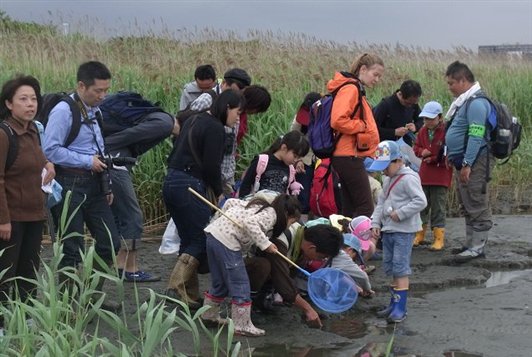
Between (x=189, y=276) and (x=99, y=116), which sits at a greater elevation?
(x=99, y=116)

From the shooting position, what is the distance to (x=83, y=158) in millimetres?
5695

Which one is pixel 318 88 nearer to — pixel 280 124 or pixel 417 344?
pixel 280 124

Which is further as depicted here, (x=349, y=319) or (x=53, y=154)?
(x=349, y=319)

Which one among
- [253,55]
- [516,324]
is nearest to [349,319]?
[516,324]

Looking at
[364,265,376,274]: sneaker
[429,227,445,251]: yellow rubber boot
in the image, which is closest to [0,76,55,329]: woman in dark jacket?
[364,265,376,274]: sneaker

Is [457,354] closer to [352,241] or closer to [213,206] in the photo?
[352,241]

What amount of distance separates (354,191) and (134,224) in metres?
1.84

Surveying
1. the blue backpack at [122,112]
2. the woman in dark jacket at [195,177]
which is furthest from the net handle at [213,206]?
the blue backpack at [122,112]

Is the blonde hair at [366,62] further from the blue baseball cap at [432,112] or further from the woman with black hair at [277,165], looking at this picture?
the blue baseball cap at [432,112]

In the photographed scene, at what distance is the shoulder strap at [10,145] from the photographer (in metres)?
5.07

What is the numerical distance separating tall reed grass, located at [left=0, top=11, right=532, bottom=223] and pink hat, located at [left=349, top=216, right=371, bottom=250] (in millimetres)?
3002

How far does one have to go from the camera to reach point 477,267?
7820mm

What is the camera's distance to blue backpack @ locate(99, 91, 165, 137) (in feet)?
21.4

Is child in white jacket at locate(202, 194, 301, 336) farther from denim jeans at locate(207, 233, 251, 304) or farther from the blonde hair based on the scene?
the blonde hair
